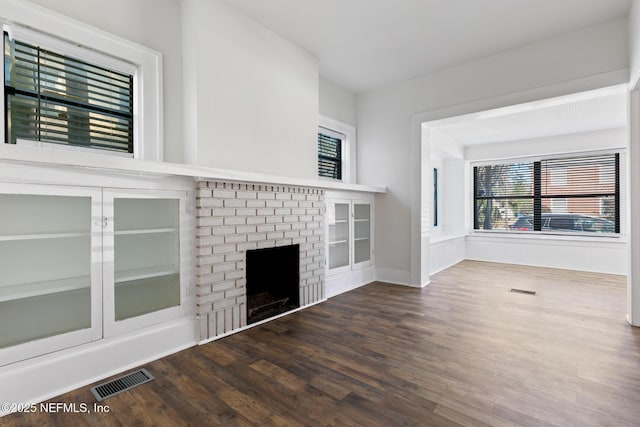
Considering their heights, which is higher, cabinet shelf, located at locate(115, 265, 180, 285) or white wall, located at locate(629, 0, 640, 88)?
white wall, located at locate(629, 0, 640, 88)

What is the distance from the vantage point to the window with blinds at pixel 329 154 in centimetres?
462

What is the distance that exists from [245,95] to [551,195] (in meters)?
6.42

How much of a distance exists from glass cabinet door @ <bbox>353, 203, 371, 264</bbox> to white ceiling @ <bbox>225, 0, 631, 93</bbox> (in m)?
1.99

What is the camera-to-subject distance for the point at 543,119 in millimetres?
4930

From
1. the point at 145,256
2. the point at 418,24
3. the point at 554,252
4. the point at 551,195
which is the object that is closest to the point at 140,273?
the point at 145,256

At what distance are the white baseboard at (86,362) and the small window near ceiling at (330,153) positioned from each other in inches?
114

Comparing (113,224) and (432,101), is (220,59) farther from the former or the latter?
(432,101)

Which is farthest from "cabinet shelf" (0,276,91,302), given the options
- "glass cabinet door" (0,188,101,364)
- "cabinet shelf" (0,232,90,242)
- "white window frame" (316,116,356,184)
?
"white window frame" (316,116,356,184)

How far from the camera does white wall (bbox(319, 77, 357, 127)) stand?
452 centimetres

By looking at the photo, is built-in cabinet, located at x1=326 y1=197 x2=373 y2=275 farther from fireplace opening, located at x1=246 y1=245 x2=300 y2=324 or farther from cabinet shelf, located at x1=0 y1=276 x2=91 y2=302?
cabinet shelf, located at x1=0 y1=276 x2=91 y2=302

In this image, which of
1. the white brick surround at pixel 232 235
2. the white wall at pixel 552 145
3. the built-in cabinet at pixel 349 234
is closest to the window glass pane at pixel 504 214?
the white wall at pixel 552 145

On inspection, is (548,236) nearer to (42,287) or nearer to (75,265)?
(75,265)

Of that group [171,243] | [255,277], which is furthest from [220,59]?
[255,277]

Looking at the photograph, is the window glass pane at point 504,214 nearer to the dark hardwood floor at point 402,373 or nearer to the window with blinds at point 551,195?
the window with blinds at point 551,195
